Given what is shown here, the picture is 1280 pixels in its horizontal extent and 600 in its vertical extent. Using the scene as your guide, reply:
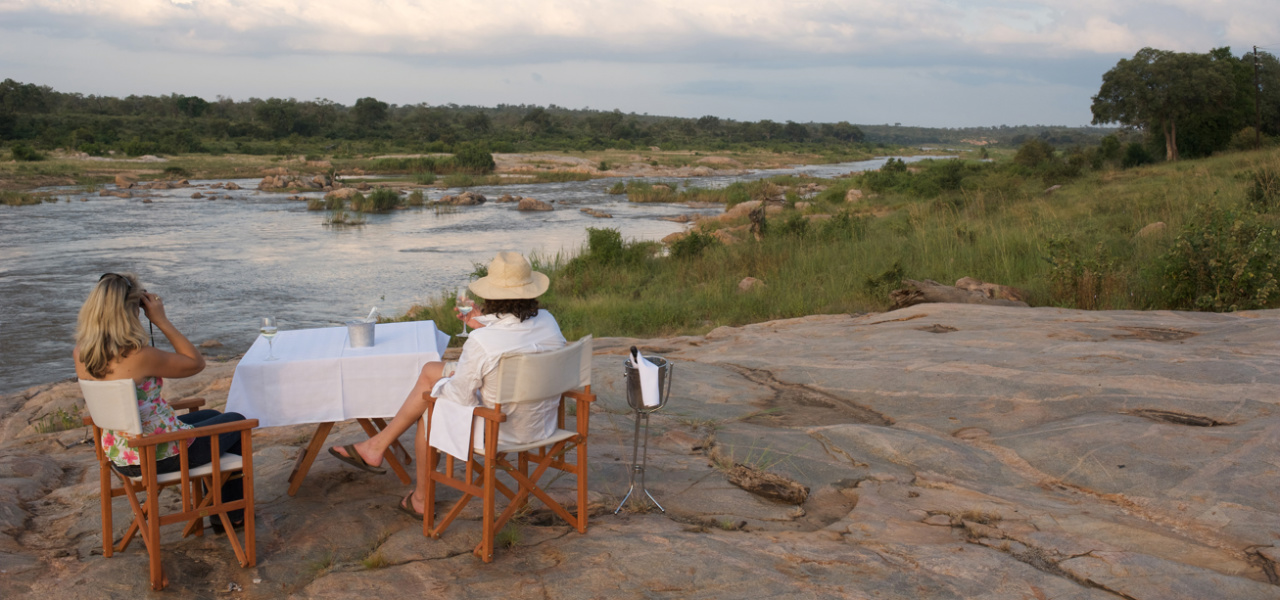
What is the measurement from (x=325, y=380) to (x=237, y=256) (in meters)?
17.8

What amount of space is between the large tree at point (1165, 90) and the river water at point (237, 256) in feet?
61.4

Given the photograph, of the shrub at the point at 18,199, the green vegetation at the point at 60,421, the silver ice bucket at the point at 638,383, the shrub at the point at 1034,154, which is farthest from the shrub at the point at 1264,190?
the shrub at the point at 18,199

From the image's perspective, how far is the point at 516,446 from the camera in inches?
151

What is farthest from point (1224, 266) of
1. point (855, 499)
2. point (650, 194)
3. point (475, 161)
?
point (475, 161)

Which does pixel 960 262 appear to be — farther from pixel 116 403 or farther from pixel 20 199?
pixel 20 199

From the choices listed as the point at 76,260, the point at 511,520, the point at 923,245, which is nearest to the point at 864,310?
the point at 923,245

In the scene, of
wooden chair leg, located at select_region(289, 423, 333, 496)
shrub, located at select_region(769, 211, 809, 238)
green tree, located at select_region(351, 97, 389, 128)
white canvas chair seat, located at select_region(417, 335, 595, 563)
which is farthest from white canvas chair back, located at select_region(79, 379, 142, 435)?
green tree, located at select_region(351, 97, 389, 128)

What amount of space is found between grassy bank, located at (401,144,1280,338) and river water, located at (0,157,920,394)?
3183 millimetres

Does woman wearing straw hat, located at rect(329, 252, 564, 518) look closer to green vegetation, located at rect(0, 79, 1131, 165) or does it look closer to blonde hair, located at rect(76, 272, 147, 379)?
blonde hair, located at rect(76, 272, 147, 379)

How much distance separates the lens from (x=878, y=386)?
21.7ft

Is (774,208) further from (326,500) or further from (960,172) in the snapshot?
(326,500)

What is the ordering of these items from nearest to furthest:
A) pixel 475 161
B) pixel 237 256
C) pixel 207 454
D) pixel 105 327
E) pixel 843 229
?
1. pixel 105 327
2. pixel 207 454
3. pixel 843 229
4. pixel 237 256
5. pixel 475 161

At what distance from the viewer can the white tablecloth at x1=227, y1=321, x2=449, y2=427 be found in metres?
4.17

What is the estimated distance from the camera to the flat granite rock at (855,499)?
3469mm
